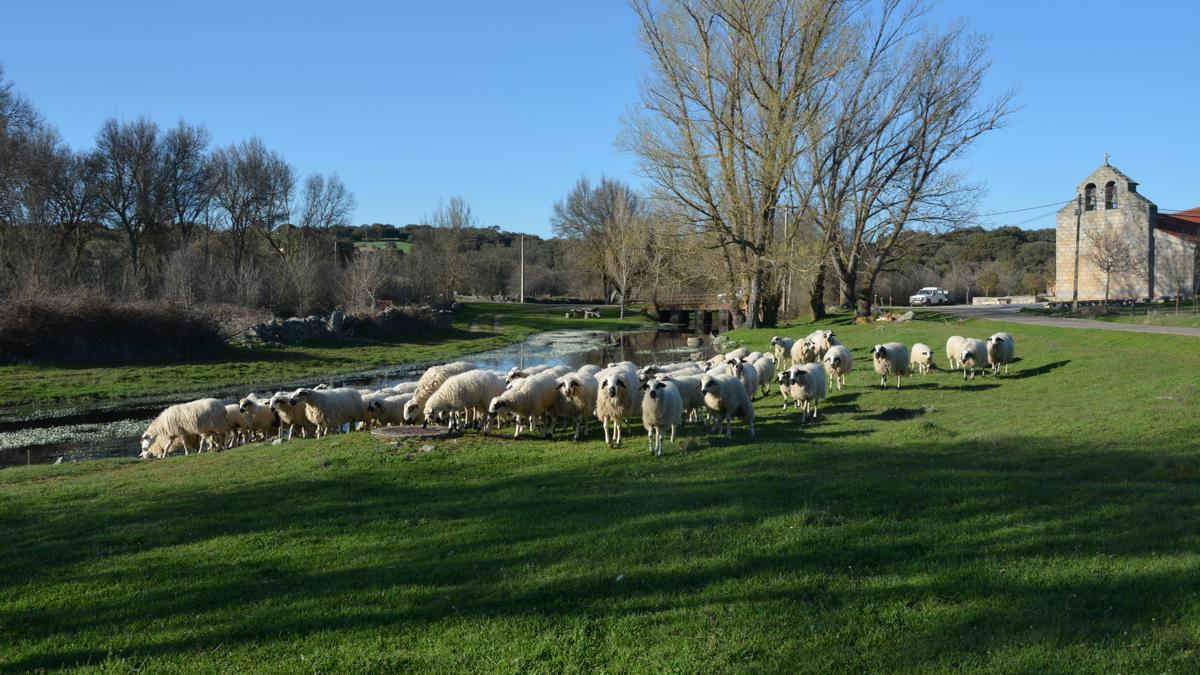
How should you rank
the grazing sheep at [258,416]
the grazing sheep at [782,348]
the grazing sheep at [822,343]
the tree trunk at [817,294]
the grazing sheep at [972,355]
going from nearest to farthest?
the grazing sheep at [258,416] → the grazing sheep at [972,355] → the grazing sheep at [822,343] → the grazing sheep at [782,348] → the tree trunk at [817,294]

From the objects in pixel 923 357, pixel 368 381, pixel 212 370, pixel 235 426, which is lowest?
pixel 368 381

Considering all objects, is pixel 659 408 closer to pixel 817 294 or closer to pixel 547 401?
pixel 547 401

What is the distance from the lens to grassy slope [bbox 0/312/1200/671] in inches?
212

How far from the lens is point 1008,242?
117000mm

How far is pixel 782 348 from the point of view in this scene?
88.5ft

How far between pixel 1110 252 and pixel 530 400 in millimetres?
50927

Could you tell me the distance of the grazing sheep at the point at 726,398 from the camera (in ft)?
47.5

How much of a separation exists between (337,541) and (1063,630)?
21.2 ft

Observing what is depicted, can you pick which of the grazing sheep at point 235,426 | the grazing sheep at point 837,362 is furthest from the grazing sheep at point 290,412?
the grazing sheep at point 837,362

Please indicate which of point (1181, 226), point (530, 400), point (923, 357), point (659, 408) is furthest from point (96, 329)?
point (1181, 226)

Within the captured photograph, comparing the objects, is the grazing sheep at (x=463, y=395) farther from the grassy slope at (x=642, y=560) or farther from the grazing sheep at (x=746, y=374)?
the grazing sheep at (x=746, y=374)

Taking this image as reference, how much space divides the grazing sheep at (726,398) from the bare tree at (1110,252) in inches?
1818

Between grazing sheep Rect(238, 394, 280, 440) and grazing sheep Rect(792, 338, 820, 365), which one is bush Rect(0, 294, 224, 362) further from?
grazing sheep Rect(792, 338, 820, 365)

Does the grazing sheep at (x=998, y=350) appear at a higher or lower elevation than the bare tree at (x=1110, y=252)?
lower
